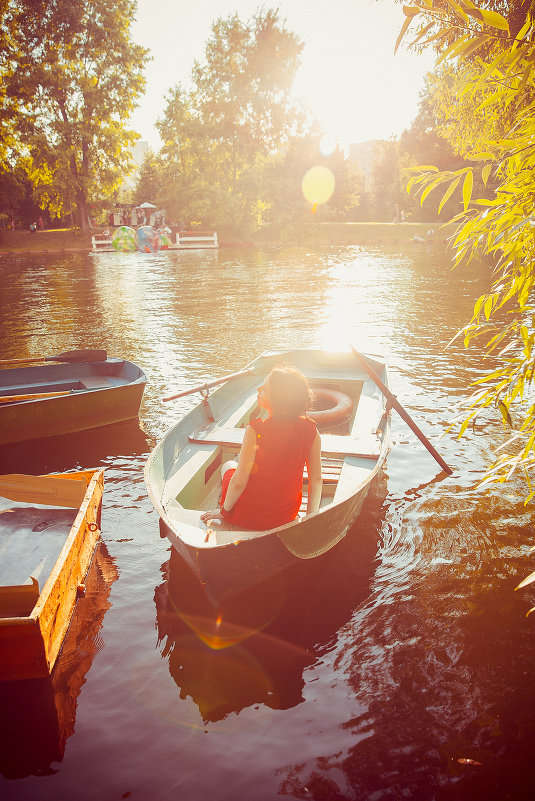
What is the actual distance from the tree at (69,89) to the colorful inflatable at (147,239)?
26.0ft

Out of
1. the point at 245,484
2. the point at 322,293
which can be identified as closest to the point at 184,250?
the point at 322,293

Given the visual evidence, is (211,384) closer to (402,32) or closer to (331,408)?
(331,408)

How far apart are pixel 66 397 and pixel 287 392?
5.46 m

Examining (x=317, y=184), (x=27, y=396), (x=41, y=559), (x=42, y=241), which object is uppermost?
(x=317, y=184)

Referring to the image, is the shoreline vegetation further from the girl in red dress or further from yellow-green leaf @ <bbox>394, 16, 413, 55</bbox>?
yellow-green leaf @ <bbox>394, 16, 413, 55</bbox>

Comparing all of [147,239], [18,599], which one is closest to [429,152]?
[147,239]

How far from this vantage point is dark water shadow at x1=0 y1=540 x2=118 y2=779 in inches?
146

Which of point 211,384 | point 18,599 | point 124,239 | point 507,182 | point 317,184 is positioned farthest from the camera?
point 317,184

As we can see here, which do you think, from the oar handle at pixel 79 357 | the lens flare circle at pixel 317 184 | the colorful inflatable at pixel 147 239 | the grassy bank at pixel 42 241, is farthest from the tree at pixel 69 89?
the oar handle at pixel 79 357

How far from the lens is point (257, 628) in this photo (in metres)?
4.91

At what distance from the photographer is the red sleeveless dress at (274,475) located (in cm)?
428

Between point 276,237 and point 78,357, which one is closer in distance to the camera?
point 78,357

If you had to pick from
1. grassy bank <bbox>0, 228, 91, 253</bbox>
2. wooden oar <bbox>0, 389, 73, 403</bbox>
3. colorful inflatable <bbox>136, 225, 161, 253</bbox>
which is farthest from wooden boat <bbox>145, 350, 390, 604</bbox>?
grassy bank <bbox>0, 228, 91, 253</bbox>

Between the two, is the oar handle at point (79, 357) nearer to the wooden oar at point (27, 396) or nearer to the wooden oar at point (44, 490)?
the wooden oar at point (27, 396)
